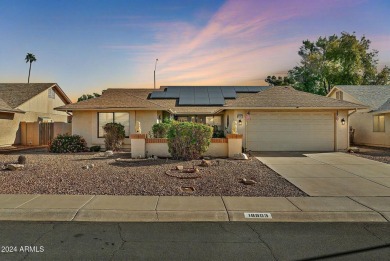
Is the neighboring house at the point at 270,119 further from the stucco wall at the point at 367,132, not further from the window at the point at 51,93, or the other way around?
the window at the point at 51,93

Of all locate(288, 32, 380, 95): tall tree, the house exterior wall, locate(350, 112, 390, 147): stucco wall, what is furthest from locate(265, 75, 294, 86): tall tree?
the house exterior wall

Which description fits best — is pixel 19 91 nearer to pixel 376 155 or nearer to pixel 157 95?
pixel 157 95

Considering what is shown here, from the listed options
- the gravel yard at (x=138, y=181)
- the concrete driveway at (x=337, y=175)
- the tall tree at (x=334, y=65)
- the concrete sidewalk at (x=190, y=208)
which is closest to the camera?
the concrete sidewalk at (x=190, y=208)

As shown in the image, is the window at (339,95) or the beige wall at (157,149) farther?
the window at (339,95)

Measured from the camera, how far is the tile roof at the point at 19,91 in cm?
Answer: 2480

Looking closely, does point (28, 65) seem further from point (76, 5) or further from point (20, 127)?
point (76, 5)

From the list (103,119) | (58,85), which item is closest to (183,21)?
(103,119)

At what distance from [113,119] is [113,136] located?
172cm

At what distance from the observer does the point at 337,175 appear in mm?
9875

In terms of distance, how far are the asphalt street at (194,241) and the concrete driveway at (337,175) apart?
2.47 m

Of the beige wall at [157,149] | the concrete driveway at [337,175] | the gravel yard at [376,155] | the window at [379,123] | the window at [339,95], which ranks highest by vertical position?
the window at [339,95]

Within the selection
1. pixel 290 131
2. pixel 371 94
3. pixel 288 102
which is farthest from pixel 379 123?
pixel 288 102

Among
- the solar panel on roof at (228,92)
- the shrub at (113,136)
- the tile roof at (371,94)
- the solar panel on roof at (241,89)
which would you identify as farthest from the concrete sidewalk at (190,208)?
the solar panel on roof at (241,89)

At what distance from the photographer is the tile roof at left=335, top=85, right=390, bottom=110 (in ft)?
77.7
